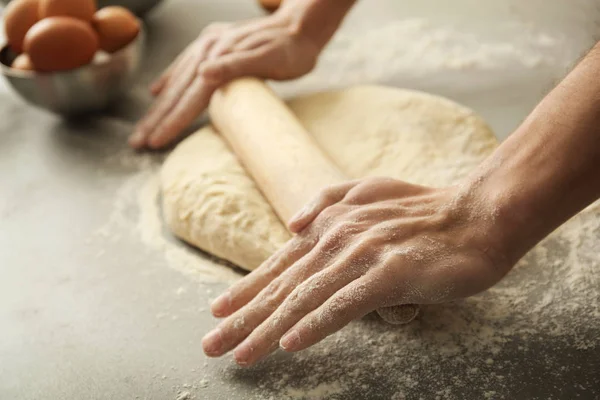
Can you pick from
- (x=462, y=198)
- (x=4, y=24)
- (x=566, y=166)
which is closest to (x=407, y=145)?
(x=462, y=198)

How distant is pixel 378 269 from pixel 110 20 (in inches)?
53.1

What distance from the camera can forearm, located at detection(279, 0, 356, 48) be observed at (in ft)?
7.13

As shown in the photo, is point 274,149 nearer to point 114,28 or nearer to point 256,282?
point 256,282

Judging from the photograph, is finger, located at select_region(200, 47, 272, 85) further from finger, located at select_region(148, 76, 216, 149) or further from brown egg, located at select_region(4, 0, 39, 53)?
brown egg, located at select_region(4, 0, 39, 53)

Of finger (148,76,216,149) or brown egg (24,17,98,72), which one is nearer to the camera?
brown egg (24,17,98,72)

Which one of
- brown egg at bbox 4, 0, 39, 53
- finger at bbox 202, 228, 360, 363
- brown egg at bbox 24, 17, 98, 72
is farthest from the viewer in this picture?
brown egg at bbox 4, 0, 39, 53

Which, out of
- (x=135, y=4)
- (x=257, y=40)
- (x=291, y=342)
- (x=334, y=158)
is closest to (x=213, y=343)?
(x=291, y=342)

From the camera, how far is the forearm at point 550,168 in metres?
1.33

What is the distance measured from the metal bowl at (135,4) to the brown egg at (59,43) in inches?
18.5

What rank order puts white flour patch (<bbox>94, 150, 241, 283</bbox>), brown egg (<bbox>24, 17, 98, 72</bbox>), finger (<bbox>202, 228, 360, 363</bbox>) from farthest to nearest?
brown egg (<bbox>24, 17, 98, 72</bbox>) → white flour patch (<bbox>94, 150, 241, 283</bbox>) → finger (<bbox>202, 228, 360, 363</bbox>)

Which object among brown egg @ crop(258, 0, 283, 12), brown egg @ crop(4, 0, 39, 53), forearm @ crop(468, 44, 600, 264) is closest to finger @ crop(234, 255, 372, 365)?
forearm @ crop(468, 44, 600, 264)

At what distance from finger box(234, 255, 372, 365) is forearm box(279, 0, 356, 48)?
3.27ft

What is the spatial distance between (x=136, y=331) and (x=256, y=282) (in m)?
0.32

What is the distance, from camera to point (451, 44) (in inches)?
99.9
